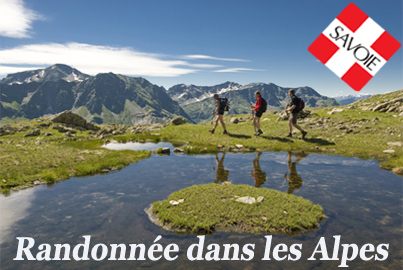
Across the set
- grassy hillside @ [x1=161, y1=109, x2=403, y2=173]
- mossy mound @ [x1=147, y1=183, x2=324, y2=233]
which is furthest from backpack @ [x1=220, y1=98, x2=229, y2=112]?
mossy mound @ [x1=147, y1=183, x2=324, y2=233]

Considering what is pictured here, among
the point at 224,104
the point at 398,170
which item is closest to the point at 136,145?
the point at 224,104

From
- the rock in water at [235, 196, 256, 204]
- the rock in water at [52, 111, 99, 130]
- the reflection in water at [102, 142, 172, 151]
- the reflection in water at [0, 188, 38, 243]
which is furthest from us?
the rock in water at [52, 111, 99, 130]

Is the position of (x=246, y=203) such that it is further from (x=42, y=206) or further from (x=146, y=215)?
(x=42, y=206)

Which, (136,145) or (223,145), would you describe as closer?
(223,145)

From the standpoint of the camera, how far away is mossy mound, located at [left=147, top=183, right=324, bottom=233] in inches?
525

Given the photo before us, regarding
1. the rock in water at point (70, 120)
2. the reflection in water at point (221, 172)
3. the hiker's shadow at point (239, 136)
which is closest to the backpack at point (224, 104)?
the hiker's shadow at point (239, 136)

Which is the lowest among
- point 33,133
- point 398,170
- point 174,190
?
point 33,133

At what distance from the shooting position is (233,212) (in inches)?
562

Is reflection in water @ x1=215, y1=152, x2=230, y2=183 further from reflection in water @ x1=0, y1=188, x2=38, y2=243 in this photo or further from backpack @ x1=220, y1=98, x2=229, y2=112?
backpack @ x1=220, y1=98, x2=229, y2=112

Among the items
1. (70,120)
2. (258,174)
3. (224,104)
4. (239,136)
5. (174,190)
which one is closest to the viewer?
(174,190)

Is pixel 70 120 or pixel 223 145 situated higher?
pixel 223 145

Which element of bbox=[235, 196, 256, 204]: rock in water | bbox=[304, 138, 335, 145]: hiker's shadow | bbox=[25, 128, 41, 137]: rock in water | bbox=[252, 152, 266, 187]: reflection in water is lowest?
bbox=[25, 128, 41, 137]: rock in water

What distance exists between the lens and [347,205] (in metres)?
15.9

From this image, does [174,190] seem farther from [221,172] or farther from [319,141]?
[319,141]
